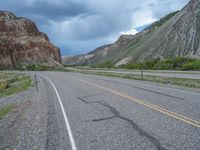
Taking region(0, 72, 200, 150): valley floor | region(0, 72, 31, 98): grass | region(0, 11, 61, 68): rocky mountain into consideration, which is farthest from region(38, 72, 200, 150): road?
region(0, 11, 61, 68): rocky mountain

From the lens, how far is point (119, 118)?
9.27 metres

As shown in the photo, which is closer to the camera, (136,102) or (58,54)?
(136,102)

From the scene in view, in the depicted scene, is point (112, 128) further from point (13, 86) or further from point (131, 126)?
point (13, 86)

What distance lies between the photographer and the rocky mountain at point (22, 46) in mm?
127312

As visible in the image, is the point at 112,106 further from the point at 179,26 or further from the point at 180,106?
the point at 179,26

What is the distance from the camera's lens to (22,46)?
13125 centimetres

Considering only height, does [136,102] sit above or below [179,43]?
below

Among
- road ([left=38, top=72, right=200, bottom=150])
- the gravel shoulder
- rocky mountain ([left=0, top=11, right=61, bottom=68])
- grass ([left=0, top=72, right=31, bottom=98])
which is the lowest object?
grass ([left=0, top=72, right=31, bottom=98])

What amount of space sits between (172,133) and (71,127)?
312 centimetres

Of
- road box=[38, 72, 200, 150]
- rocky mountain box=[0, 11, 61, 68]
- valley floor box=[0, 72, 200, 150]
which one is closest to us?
road box=[38, 72, 200, 150]

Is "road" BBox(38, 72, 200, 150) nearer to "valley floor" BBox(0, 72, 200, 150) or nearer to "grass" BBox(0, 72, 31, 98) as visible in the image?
"valley floor" BBox(0, 72, 200, 150)

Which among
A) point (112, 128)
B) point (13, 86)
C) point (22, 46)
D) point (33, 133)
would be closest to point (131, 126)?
point (112, 128)

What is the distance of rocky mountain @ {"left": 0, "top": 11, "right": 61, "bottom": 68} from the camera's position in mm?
127312

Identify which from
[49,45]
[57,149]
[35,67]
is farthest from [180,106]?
[49,45]
